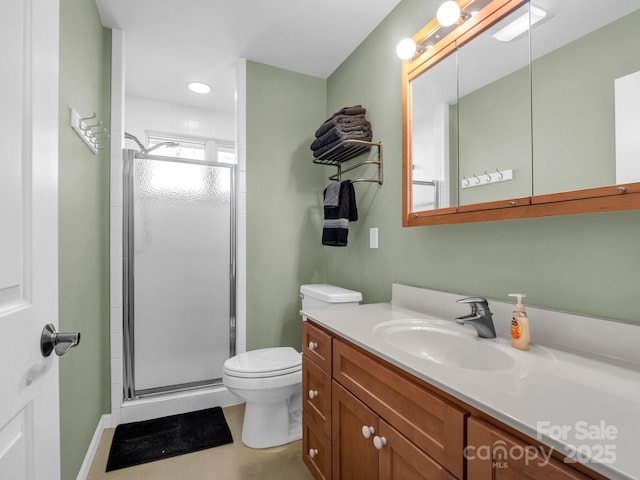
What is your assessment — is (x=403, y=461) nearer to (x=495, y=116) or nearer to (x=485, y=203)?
(x=485, y=203)

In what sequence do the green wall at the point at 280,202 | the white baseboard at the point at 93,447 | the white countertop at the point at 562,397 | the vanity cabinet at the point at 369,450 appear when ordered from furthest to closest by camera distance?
1. the green wall at the point at 280,202
2. the white baseboard at the point at 93,447
3. the vanity cabinet at the point at 369,450
4. the white countertop at the point at 562,397

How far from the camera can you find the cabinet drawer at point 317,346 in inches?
50.4

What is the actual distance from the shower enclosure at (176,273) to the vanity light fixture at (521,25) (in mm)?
1795

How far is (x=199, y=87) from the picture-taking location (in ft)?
9.09

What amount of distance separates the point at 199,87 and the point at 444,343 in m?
2.80

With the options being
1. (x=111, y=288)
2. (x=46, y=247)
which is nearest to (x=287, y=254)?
(x=111, y=288)

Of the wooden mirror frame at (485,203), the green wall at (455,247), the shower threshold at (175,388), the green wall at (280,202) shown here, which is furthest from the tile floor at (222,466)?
the wooden mirror frame at (485,203)

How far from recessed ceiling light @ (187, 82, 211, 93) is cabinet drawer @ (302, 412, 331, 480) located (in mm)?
2668

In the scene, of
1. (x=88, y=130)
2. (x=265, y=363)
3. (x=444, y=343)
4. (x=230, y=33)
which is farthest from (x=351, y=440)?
(x=230, y=33)

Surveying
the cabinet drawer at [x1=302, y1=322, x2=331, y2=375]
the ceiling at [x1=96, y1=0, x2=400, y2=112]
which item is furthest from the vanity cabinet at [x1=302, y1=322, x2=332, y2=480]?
the ceiling at [x1=96, y1=0, x2=400, y2=112]

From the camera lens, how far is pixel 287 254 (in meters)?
2.44

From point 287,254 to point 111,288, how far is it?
1174 millimetres

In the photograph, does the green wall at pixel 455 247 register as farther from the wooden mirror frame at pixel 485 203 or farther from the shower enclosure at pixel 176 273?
the shower enclosure at pixel 176 273

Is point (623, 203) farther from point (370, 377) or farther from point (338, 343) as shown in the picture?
point (338, 343)
